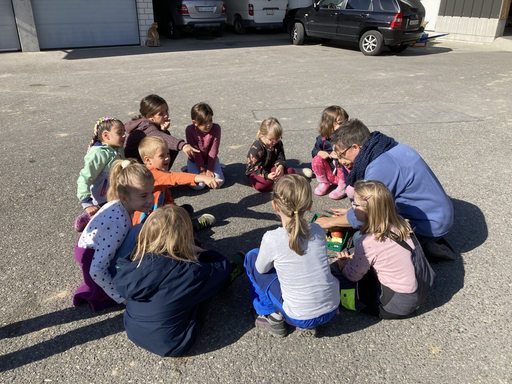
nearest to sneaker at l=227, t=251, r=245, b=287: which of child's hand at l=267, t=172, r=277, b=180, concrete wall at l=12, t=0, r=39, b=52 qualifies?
child's hand at l=267, t=172, r=277, b=180

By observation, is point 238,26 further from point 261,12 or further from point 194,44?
point 194,44

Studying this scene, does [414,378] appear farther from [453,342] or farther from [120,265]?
[120,265]

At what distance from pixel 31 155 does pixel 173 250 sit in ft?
A: 13.9

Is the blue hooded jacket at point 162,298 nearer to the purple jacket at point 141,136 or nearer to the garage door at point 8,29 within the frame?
the purple jacket at point 141,136

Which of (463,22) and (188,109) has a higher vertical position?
(463,22)

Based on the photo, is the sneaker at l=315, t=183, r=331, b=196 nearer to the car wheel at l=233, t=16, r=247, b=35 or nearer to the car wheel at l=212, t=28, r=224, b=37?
the car wheel at l=212, t=28, r=224, b=37

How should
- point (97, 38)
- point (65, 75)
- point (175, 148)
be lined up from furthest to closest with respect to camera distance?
point (97, 38)
point (65, 75)
point (175, 148)

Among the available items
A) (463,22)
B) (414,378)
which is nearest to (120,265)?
(414,378)

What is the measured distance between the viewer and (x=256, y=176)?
4816 millimetres

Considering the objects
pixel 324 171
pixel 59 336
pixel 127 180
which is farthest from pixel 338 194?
pixel 59 336

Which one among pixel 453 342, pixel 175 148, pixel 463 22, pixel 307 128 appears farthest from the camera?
pixel 463 22

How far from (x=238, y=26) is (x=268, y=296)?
55.1ft

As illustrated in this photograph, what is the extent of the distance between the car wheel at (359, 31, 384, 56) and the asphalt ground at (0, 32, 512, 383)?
71.0 inches

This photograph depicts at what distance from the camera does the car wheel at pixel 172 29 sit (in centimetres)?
1638
